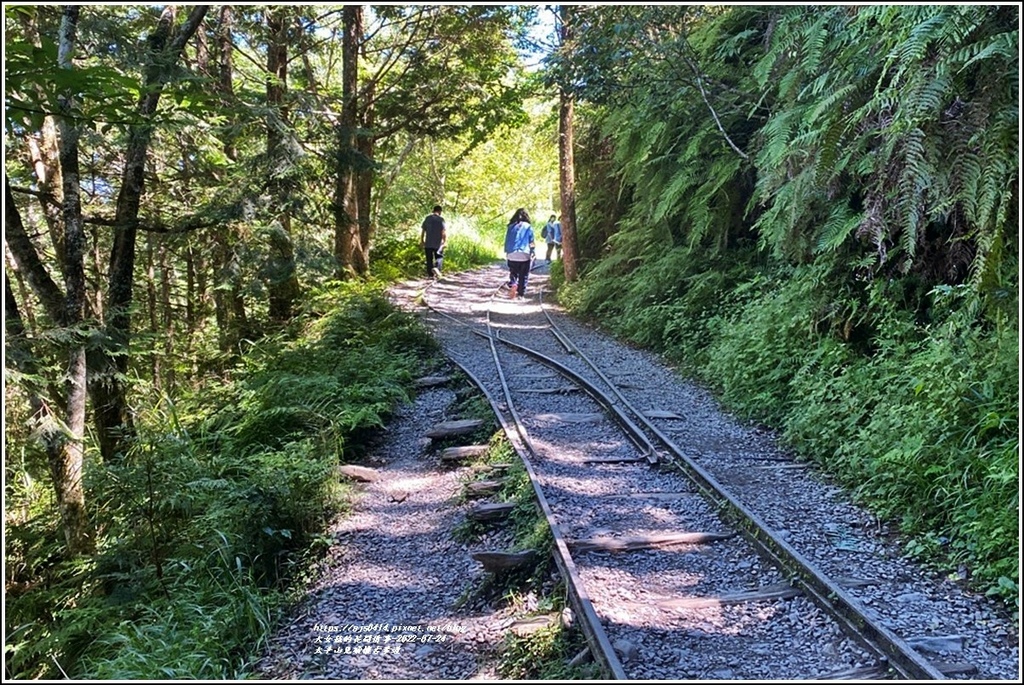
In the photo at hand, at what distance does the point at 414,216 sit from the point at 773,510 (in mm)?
26222

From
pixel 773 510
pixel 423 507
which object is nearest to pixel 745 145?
pixel 773 510

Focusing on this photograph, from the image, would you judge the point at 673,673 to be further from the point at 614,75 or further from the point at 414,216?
the point at 414,216

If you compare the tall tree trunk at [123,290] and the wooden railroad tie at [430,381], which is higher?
the tall tree trunk at [123,290]

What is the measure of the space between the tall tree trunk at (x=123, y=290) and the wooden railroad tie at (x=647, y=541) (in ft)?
15.3

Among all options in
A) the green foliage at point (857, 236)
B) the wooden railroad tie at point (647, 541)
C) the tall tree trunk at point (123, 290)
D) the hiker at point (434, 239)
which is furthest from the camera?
the hiker at point (434, 239)

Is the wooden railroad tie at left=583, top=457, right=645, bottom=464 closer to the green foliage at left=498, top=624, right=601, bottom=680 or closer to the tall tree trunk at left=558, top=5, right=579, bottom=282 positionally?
the green foliage at left=498, top=624, right=601, bottom=680

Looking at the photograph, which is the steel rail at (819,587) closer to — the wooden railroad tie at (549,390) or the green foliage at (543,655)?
the green foliage at (543,655)

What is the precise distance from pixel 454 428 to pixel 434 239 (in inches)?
532

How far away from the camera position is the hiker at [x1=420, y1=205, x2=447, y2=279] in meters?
19.8

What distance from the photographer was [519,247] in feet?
56.6

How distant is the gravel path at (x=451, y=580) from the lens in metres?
3.71

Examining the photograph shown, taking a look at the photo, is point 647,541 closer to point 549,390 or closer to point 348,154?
point 549,390

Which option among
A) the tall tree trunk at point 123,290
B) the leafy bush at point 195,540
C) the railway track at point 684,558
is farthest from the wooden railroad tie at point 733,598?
the tall tree trunk at point 123,290

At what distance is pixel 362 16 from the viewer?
14938 mm
